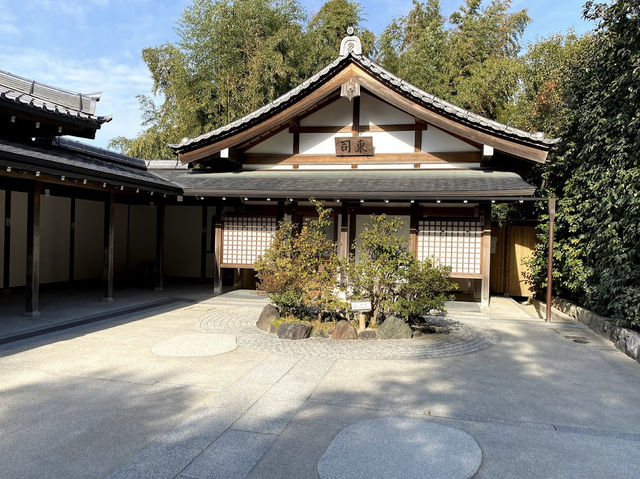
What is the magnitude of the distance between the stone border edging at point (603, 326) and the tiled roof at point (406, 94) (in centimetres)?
378

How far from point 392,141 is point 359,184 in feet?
6.61

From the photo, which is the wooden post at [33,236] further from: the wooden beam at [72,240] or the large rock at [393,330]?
the large rock at [393,330]

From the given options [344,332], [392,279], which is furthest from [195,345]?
[392,279]

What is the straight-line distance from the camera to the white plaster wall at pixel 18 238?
35.6 feet

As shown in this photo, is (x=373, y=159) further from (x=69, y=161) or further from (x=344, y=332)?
(x=69, y=161)

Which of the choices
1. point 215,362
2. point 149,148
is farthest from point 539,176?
point 149,148

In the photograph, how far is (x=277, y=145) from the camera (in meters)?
12.9

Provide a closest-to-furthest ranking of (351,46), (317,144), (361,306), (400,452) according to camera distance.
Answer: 1. (400,452)
2. (361,306)
3. (351,46)
4. (317,144)

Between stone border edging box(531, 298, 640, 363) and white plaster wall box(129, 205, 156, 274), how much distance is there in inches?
469

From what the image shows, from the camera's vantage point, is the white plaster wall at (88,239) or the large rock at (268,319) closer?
the large rock at (268,319)

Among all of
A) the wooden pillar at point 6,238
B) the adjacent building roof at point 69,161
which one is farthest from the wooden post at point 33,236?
the wooden pillar at point 6,238

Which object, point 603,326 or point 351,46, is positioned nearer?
point 603,326

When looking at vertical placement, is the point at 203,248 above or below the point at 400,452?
above

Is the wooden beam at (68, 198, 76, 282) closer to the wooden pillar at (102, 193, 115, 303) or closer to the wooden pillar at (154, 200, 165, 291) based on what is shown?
the wooden pillar at (154, 200, 165, 291)
